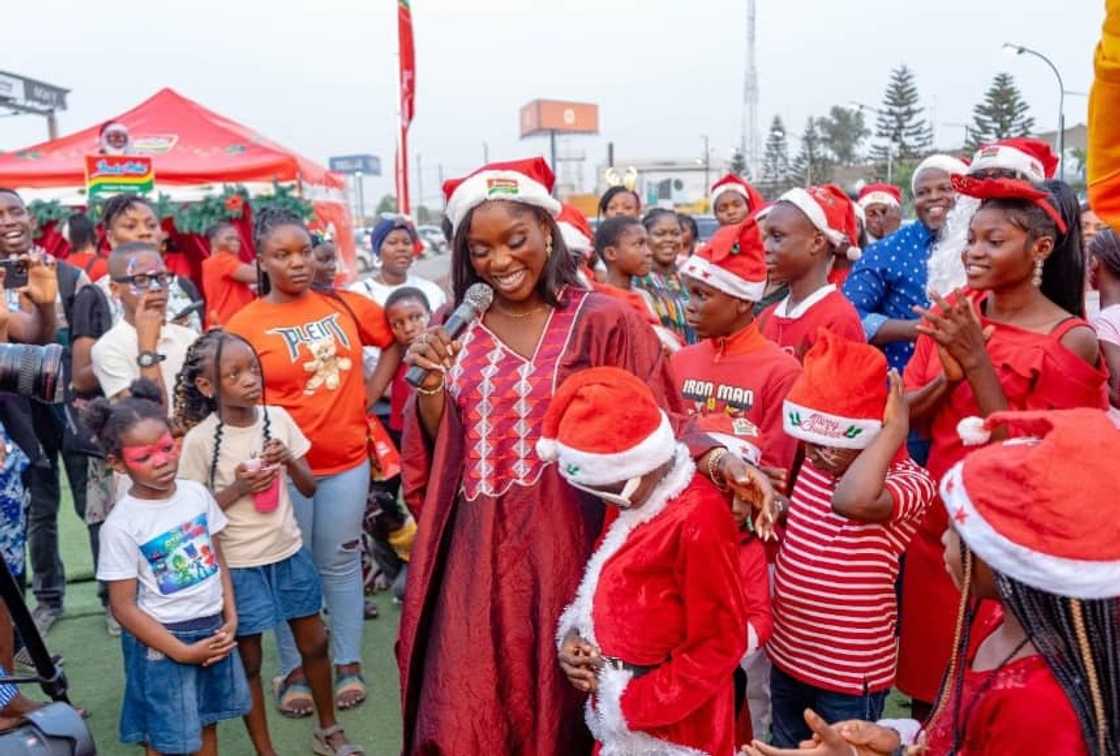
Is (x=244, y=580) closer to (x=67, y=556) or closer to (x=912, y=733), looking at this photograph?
(x=912, y=733)

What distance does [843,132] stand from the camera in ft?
221

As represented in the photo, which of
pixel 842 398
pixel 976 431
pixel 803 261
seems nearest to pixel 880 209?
pixel 803 261

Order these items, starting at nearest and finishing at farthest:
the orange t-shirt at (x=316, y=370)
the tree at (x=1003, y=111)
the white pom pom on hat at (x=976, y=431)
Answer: the white pom pom on hat at (x=976, y=431), the orange t-shirt at (x=316, y=370), the tree at (x=1003, y=111)

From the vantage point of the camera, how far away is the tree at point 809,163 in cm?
4416

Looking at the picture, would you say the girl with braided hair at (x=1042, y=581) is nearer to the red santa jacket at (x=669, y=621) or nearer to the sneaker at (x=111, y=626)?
the red santa jacket at (x=669, y=621)

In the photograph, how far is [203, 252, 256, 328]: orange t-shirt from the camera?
19.8ft

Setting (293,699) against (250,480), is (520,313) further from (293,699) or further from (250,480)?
(293,699)

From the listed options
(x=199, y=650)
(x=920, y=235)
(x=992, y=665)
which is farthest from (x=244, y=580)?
(x=920, y=235)

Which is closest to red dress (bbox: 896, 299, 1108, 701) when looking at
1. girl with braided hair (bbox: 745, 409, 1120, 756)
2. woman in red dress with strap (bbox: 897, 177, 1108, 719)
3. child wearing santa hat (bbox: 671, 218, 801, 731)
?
woman in red dress with strap (bbox: 897, 177, 1108, 719)

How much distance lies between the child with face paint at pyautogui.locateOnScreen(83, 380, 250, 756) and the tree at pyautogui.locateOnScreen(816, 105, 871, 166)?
68.6m

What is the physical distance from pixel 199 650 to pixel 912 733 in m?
2.05

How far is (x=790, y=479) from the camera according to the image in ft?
9.16

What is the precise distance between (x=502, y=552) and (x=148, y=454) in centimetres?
124

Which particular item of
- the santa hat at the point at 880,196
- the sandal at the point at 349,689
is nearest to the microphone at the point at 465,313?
the sandal at the point at 349,689
